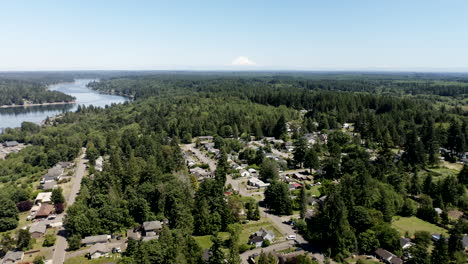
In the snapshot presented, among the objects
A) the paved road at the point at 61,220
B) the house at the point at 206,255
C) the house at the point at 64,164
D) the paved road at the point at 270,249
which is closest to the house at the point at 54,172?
the house at the point at 64,164

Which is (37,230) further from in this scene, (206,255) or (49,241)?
(206,255)

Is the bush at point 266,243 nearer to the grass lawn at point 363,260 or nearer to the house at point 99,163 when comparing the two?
the grass lawn at point 363,260

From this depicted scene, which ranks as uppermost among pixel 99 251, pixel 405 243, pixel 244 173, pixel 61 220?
pixel 405 243

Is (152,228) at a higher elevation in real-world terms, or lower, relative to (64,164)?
higher

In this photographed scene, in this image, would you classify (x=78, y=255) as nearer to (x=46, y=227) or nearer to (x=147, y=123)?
(x=46, y=227)

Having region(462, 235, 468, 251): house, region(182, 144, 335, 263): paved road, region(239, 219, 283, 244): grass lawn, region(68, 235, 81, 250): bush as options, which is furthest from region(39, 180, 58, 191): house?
region(462, 235, 468, 251): house

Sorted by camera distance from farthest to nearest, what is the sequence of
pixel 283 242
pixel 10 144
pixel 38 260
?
pixel 10 144 → pixel 283 242 → pixel 38 260

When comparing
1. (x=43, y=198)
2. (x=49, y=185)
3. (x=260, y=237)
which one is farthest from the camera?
(x=49, y=185)

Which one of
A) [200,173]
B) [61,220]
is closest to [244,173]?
[200,173]

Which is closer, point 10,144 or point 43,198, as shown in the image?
point 43,198
